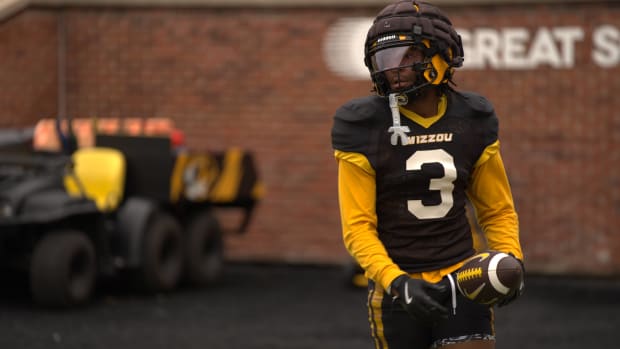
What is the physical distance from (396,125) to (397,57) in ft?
0.85

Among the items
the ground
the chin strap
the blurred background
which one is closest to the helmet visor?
the chin strap

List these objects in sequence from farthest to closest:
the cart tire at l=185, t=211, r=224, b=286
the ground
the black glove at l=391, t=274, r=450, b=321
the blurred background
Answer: the blurred background → the cart tire at l=185, t=211, r=224, b=286 → the ground → the black glove at l=391, t=274, r=450, b=321

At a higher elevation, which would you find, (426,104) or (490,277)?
(426,104)

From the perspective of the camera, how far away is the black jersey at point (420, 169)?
494cm

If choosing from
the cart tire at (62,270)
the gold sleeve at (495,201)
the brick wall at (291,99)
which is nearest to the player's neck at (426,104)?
the gold sleeve at (495,201)

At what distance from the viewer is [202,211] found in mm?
14055

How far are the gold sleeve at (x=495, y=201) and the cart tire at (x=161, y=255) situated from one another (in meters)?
7.82

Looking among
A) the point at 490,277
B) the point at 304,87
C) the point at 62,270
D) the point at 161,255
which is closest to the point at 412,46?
the point at 490,277

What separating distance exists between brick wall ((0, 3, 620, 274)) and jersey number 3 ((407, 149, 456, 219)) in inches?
398

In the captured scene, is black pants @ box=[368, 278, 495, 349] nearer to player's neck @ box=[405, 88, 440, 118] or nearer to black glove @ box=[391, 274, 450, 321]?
black glove @ box=[391, 274, 450, 321]

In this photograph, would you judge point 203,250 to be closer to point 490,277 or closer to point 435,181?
point 435,181

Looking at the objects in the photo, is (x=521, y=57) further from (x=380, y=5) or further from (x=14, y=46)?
(x=14, y=46)

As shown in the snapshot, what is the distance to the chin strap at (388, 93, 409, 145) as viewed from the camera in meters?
4.91

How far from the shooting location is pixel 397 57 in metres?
4.88
